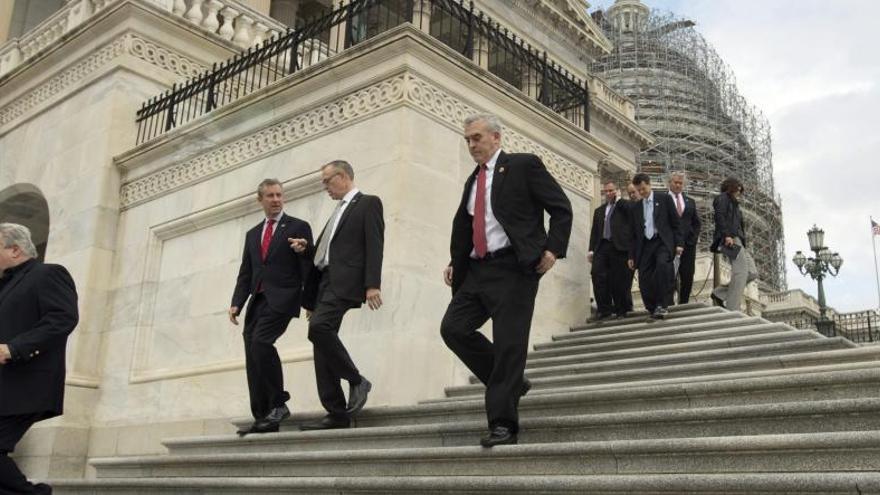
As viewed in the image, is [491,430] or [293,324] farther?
[293,324]

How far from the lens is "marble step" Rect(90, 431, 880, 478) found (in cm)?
371

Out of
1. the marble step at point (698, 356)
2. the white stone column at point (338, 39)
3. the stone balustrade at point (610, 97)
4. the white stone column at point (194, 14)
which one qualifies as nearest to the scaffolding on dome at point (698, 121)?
the stone balustrade at point (610, 97)

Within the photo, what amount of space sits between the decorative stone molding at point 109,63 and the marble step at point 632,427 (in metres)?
8.42

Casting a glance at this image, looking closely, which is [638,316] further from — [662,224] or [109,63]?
[109,63]

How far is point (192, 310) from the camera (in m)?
10.3

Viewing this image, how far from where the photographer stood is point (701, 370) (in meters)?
6.92

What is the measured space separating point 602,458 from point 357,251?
110 inches

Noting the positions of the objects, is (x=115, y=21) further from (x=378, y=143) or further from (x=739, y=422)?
(x=739, y=422)

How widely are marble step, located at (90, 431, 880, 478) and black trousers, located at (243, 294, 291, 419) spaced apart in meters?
0.67

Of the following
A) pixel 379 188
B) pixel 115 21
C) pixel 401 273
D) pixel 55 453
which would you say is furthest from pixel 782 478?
pixel 115 21

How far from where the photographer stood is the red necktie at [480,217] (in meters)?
5.22

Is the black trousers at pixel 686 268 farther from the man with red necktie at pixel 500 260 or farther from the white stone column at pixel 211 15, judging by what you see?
the white stone column at pixel 211 15

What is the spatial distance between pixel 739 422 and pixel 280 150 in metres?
6.79

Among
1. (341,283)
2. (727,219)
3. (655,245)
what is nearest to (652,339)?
(655,245)
